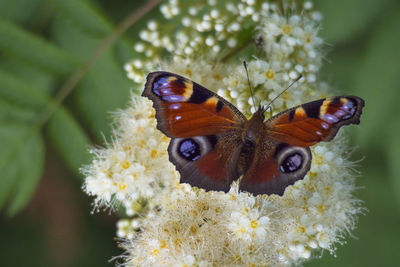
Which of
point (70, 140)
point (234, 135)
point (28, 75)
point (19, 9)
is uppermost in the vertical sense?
point (19, 9)

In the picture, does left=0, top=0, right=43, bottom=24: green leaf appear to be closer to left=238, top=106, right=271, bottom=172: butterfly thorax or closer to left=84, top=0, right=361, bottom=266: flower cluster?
left=84, top=0, right=361, bottom=266: flower cluster

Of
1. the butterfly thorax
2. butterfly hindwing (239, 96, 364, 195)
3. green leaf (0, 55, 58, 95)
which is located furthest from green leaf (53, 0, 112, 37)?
butterfly hindwing (239, 96, 364, 195)

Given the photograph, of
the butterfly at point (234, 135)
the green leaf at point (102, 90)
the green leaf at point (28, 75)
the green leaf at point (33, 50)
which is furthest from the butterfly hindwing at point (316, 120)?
the green leaf at point (28, 75)

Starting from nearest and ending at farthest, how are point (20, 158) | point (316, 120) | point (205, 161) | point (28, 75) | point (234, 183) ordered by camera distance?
point (316, 120), point (205, 161), point (234, 183), point (20, 158), point (28, 75)

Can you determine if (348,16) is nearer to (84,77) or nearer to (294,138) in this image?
(294,138)

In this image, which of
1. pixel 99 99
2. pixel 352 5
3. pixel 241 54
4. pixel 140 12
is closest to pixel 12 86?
pixel 99 99

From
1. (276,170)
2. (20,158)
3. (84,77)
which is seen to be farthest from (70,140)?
(276,170)
